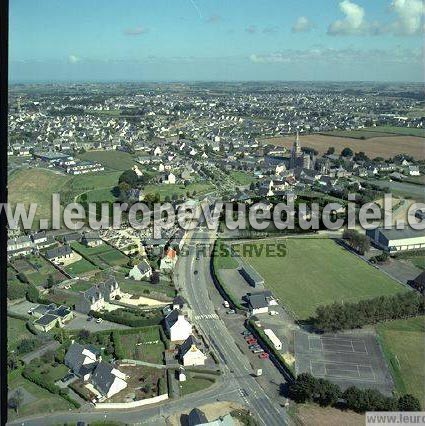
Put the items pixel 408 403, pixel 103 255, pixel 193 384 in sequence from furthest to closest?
pixel 103 255 → pixel 193 384 → pixel 408 403

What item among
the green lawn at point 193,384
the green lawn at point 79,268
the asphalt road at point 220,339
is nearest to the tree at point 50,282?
the green lawn at point 79,268

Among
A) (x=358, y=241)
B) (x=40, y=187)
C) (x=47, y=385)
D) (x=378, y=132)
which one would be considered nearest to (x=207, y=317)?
(x=47, y=385)

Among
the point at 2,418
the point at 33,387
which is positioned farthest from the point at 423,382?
the point at 2,418

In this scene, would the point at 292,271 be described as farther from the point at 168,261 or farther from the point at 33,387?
the point at 33,387

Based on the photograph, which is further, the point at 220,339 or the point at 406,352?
the point at 220,339

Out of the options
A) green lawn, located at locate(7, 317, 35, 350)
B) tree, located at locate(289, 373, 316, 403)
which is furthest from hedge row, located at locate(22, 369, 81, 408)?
tree, located at locate(289, 373, 316, 403)

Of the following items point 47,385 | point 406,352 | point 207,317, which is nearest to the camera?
point 47,385

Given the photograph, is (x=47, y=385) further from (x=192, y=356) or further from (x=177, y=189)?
(x=177, y=189)
